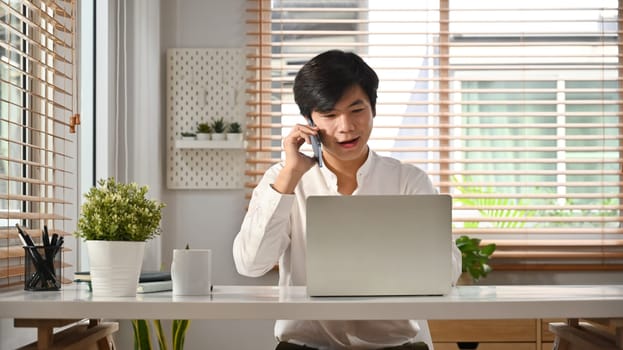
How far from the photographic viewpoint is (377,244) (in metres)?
1.70

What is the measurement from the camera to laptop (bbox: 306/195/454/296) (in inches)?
66.6

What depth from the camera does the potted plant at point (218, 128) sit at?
383 cm

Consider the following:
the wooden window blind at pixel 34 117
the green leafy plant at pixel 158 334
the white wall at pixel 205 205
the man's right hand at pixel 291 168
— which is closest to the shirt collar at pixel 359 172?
the man's right hand at pixel 291 168

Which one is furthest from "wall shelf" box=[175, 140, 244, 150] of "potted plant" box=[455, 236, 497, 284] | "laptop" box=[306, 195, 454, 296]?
"laptop" box=[306, 195, 454, 296]

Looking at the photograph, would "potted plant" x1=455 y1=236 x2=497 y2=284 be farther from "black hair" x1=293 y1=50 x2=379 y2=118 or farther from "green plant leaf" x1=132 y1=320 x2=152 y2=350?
"black hair" x1=293 y1=50 x2=379 y2=118

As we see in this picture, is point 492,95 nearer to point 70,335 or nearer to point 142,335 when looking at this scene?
point 142,335

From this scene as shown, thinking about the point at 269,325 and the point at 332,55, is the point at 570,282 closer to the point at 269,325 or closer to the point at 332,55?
the point at 269,325

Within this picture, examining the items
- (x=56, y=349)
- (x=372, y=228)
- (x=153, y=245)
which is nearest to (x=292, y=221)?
(x=372, y=228)

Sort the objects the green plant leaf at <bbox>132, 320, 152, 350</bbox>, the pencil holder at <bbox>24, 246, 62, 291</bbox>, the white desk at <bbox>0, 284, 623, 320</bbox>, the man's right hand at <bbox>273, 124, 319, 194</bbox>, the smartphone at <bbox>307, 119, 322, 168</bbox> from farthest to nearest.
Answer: the green plant leaf at <bbox>132, 320, 152, 350</bbox>, the smartphone at <bbox>307, 119, 322, 168</bbox>, the man's right hand at <bbox>273, 124, 319, 194</bbox>, the pencil holder at <bbox>24, 246, 62, 291</bbox>, the white desk at <bbox>0, 284, 623, 320</bbox>

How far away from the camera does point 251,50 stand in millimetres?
3988

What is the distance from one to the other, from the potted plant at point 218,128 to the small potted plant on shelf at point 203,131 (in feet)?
0.08

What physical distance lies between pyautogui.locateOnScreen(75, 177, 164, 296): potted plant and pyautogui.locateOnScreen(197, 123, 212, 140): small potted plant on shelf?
206 cm

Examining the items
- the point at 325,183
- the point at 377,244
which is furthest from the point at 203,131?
the point at 377,244

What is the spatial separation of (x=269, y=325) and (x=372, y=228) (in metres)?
2.30
